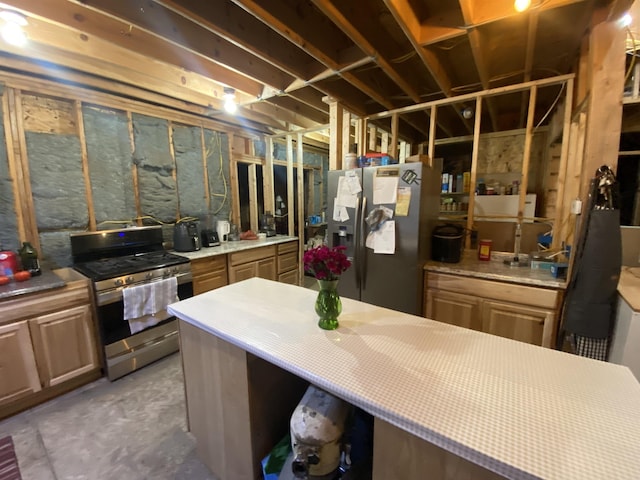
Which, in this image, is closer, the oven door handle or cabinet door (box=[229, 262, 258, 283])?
the oven door handle

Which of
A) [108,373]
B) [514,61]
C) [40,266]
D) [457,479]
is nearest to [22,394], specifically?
[108,373]

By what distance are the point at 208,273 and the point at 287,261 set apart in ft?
4.35

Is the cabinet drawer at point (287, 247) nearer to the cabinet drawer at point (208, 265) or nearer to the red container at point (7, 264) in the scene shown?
the cabinet drawer at point (208, 265)

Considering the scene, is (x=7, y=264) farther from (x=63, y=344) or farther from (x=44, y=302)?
(x=63, y=344)

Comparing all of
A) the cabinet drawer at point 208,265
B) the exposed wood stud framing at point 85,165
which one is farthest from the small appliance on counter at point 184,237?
the exposed wood stud framing at point 85,165

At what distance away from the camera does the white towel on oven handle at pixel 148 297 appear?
2230mm

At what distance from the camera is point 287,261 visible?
4.06 metres

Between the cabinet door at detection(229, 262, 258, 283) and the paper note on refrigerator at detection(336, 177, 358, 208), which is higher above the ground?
the paper note on refrigerator at detection(336, 177, 358, 208)

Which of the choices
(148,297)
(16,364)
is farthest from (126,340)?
(16,364)

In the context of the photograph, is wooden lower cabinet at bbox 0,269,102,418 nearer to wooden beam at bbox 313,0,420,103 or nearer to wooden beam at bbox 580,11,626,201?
wooden beam at bbox 313,0,420,103

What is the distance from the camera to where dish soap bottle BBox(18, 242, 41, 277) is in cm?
211

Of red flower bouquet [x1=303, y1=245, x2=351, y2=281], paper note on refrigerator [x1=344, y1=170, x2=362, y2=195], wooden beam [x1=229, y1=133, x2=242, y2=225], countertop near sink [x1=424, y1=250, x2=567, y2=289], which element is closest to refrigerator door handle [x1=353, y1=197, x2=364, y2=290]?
paper note on refrigerator [x1=344, y1=170, x2=362, y2=195]

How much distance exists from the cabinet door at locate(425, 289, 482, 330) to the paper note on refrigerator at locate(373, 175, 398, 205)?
90cm

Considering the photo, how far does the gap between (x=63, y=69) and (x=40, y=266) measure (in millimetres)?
1676
